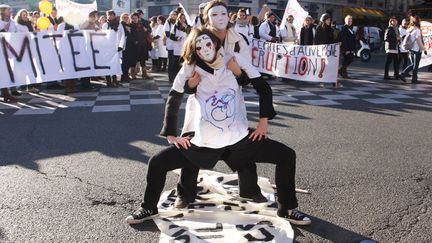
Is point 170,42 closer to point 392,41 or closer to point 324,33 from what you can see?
point 324,33

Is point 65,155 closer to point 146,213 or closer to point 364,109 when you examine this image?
point 146,213

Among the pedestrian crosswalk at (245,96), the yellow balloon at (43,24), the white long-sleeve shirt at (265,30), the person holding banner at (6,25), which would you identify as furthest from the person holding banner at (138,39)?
the white long-sleeve shirt at (265,30)

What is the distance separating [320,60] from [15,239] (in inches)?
376

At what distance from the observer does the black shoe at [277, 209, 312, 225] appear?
3465 millimetres

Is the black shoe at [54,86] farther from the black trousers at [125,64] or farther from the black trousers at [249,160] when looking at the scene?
the black trousers at [249,160]

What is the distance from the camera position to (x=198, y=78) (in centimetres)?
329

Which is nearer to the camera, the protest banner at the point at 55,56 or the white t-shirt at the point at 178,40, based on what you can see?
the protest banner at the point at 55,56

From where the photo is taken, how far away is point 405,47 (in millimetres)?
12070

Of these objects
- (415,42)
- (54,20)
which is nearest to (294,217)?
(54,20)

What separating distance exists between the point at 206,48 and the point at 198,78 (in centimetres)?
23

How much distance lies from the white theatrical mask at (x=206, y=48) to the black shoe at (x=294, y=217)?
1.29 metres

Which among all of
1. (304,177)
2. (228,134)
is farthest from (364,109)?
(228,134)

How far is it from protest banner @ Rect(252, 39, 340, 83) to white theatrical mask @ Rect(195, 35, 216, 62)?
8.70 meters

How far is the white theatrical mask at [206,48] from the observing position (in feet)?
10.4
